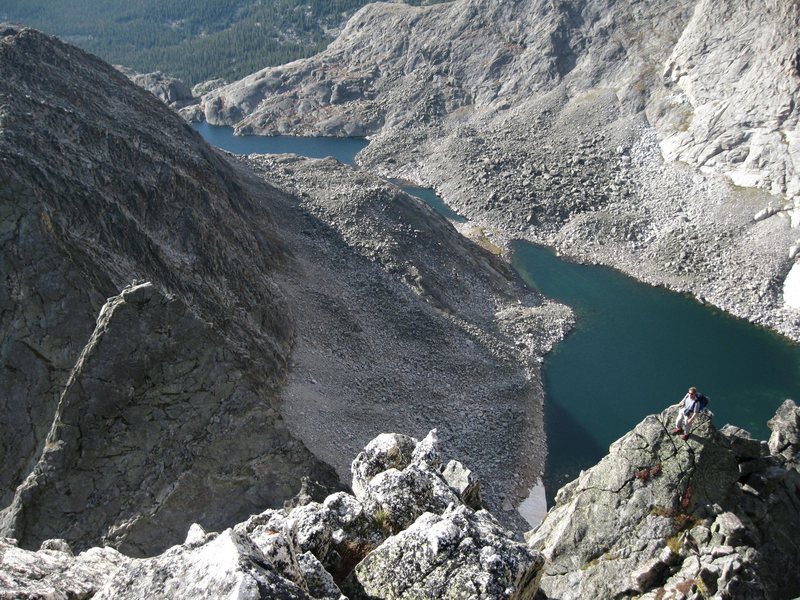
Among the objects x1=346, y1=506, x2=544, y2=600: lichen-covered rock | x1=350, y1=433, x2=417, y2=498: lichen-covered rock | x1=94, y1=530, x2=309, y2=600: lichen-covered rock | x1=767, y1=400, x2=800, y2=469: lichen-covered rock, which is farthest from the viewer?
x1=767, y1=400, x2=800, y2=469: lichen-covered rock

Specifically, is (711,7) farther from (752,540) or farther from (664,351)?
(752,540)

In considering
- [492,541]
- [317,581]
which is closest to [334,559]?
[317,581]

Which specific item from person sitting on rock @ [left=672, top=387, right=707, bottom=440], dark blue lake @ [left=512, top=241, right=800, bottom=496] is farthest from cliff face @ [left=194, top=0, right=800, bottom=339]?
person sitting on rock @ [left=672, top=387, right=707, bottom=440]

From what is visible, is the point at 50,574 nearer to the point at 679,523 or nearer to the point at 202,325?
the point at 202,325

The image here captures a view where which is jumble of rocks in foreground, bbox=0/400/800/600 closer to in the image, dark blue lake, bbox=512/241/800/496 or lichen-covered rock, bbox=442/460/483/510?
lichen-covered rock, bbox=442/460/483/510

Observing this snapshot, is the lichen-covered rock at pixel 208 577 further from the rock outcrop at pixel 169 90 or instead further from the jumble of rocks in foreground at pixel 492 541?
the rock outcrop at pixel 169 90

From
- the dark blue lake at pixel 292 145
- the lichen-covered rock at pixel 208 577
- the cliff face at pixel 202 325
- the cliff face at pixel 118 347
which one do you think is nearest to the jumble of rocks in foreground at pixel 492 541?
the lichen-covered rock at pixel 208 577

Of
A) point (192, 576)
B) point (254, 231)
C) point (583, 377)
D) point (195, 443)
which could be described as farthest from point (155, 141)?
point (192, 576)
